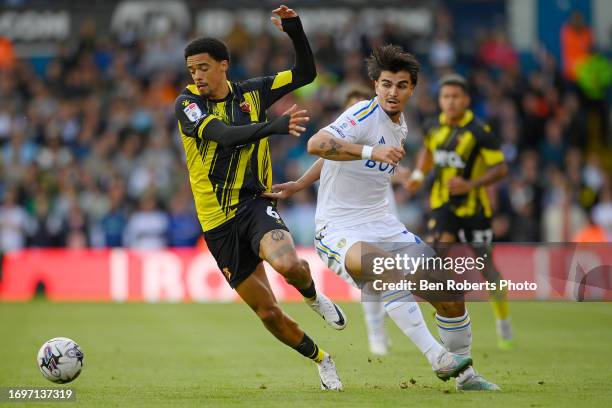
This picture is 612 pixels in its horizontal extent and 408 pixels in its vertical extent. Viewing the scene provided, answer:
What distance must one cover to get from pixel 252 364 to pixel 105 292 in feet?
33.3

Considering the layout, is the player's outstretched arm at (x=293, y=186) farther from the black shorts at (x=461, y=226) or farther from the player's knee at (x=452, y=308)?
the black shorts at (x=461, y=226)

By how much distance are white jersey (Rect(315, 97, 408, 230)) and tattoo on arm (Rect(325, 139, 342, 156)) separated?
59cm

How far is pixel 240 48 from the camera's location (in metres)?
24.4

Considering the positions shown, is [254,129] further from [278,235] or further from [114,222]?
[114,222]

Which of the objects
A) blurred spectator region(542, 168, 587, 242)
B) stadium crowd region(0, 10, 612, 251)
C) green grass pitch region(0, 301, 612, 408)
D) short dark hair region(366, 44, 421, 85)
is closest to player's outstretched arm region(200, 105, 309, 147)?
short dark hair region(366, 44, 421, 85)

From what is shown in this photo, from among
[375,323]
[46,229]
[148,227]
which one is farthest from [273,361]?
[46,229]

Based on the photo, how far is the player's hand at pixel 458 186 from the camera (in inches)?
477

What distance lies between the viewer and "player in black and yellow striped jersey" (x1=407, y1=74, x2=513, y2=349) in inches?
493

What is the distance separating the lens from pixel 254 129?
26.6ft

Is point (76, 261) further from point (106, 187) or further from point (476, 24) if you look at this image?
point (476, 24)

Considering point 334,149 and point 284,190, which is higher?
point 334,149

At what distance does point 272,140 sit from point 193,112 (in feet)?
46.4

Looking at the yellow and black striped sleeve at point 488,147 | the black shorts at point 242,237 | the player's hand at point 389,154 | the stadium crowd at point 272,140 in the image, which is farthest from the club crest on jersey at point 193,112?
the stadium crowd at point 272,140

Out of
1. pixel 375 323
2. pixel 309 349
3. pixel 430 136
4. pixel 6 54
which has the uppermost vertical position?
pixel 6 54
